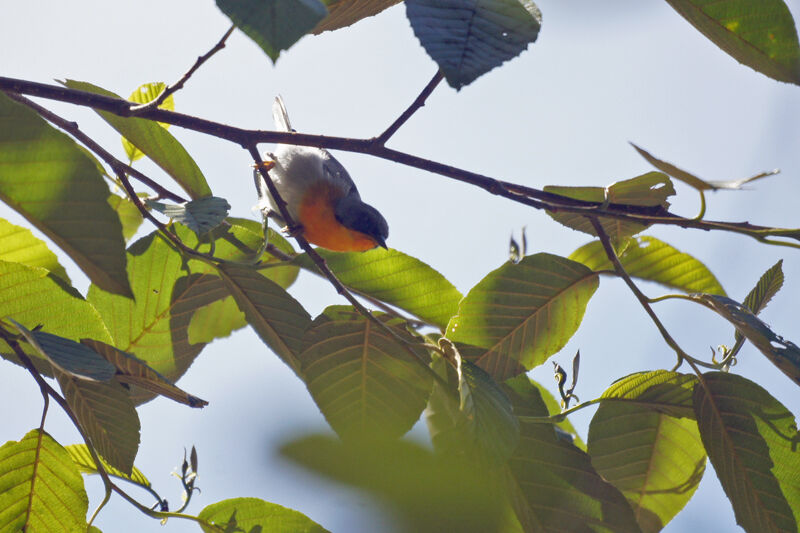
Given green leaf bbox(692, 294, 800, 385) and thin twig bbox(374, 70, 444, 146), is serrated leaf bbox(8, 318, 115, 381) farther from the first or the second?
green leaf bbox(692, 294, 800, 385)

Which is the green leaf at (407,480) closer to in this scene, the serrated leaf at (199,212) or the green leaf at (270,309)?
the serrated leaf at (199,212)

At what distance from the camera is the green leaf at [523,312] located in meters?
1.87

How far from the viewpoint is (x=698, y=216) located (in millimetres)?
1550

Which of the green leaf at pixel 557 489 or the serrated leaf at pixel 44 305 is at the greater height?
the serrated leaf at pixel 44 305

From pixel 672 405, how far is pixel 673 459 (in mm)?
245

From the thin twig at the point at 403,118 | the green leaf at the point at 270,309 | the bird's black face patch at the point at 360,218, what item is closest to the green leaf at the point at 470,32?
the thin twig at the point at 403,118

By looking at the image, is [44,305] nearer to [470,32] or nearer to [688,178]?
[470,32]

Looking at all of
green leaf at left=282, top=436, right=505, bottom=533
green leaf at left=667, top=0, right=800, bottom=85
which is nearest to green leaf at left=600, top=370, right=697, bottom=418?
green leaf at left=667, top=0, right=800, bottom=85

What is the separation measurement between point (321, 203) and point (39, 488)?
2.64 meters

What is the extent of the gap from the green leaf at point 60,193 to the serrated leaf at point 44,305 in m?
0.32

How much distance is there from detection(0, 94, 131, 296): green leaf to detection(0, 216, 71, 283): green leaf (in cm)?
51

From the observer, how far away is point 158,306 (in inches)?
87.3

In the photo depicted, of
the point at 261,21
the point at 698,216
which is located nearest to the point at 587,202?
the point at 698,216

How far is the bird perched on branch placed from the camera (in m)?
4.12
